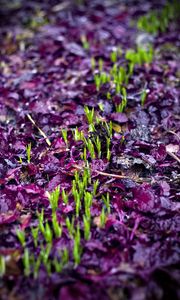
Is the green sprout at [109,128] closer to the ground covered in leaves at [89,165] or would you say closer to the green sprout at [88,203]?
the ground covered in leaves at [89,165]

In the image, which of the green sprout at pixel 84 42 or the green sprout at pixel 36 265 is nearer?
the green sprout at pixel 36 265

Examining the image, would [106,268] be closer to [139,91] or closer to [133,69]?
[139,91]

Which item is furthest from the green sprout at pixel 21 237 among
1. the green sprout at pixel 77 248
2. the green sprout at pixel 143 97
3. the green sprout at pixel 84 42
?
the green sprout at pixel 84 42

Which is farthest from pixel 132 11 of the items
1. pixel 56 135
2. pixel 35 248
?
pixel 35 248


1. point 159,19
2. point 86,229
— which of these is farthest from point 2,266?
point 159,19

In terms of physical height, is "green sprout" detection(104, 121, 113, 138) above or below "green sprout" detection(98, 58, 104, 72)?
below

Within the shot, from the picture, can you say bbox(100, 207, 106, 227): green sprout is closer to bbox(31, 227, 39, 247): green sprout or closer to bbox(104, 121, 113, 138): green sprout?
bbox(31, 227, 39, 247): green sprout

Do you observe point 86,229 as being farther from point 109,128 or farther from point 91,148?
point 109,128

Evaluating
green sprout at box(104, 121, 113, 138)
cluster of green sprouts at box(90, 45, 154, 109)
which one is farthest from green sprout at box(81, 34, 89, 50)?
green sprout at box(104, 121, 113, 138)
